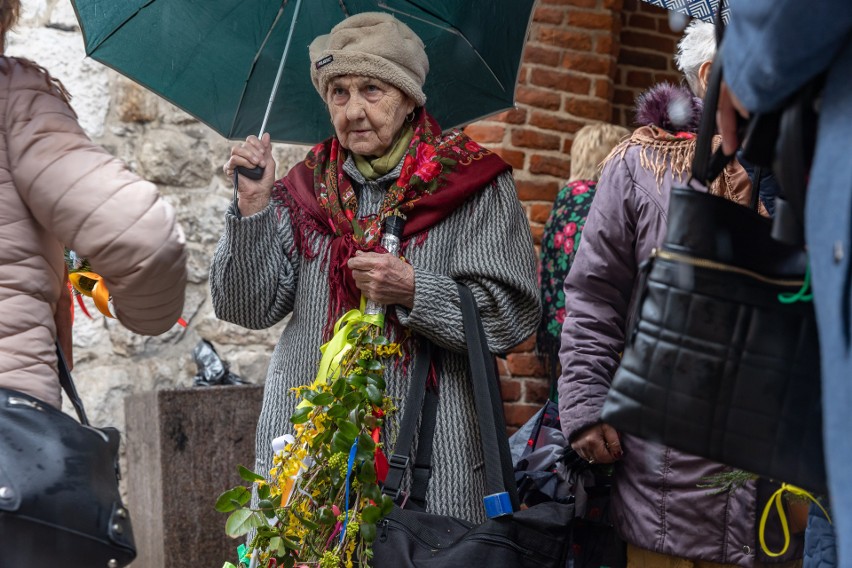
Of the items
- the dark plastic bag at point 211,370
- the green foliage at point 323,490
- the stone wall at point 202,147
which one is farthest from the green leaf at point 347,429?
the stone wall at point 202,147

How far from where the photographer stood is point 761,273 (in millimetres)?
1515

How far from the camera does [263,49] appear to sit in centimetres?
330

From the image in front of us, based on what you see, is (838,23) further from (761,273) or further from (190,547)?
(190,547)

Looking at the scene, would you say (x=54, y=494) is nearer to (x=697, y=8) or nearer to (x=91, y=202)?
(x=91, y=202)

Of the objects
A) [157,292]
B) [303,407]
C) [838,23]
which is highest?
[838,23]

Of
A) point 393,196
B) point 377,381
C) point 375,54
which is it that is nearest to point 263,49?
point 375,54

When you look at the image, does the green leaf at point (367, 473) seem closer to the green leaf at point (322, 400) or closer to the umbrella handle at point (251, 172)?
the green leaf at point (322, 400)

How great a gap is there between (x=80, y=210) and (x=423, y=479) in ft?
3.74

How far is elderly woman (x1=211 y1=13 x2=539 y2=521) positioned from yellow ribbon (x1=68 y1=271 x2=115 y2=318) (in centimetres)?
31

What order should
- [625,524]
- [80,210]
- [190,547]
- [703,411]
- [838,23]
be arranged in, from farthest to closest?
[190,547] < [625,524] < [80,210] < [703,411] < [838,23]

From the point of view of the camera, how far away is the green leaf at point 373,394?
2488 mm

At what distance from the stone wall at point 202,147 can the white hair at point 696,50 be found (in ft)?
5.71

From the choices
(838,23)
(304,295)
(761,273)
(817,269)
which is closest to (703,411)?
(761,273)

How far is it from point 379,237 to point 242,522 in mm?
799
